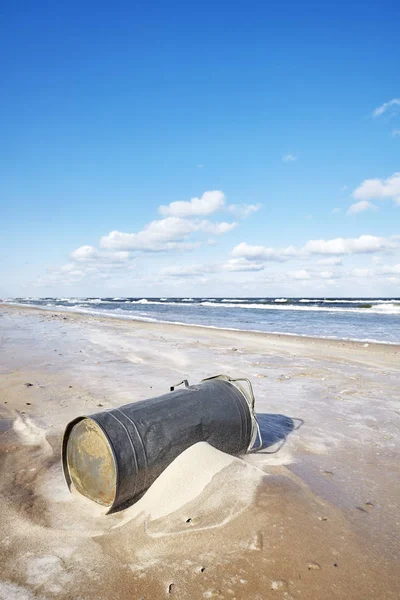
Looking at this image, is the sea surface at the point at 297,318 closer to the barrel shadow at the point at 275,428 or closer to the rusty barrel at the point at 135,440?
the barrel shadow at the point at 275,428

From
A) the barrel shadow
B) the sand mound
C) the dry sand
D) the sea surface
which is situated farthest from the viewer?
the sea surface

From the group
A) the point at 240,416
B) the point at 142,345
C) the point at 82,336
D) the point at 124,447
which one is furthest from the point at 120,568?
the point at 82,336

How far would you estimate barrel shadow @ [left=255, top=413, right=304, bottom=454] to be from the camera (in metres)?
4.32

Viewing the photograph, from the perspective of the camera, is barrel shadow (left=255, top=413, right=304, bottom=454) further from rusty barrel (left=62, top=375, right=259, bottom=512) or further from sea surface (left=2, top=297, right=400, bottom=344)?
sea surface (left=2, top=297, right=400, bottom=344)

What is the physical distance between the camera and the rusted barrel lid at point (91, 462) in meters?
2.85

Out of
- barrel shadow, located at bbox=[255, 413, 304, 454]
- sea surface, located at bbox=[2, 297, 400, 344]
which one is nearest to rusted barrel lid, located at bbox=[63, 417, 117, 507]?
barrel shadow, located at bbox=[255, 413, 304, 454]

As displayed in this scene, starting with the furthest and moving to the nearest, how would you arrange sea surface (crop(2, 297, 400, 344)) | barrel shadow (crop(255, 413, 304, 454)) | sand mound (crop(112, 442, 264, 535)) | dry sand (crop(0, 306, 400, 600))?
sea surface (crop(2, 297, 400, 344)) → barrel shadow (crop(255, 413, 304, 454)) → sand mound (crop(112, 442, 264, 535)) → dry sand (crop(0, 306, 400, 600))

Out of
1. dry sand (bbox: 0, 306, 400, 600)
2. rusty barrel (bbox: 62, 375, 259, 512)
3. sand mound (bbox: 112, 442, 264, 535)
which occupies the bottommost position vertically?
dry sand (bbox: 0, 306, 400, 600)

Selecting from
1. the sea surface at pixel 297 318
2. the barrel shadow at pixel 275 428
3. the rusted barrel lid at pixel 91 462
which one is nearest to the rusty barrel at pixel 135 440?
the rusted barrel lid at pixel 91 462

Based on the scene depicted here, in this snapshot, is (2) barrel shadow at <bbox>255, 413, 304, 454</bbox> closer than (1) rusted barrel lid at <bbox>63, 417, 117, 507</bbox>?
No

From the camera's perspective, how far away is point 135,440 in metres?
2.93

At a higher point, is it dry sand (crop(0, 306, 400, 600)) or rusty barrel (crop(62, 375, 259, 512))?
rusty barrel (crop(62, 375, 259, 512))

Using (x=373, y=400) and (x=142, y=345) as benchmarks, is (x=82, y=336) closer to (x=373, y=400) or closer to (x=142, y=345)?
(x=142, y=345)

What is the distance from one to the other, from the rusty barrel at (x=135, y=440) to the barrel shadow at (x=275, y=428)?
92cm
